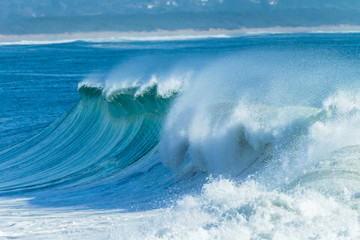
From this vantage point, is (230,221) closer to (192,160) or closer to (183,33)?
(192,160)

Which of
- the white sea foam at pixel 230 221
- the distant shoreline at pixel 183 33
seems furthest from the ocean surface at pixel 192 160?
the distant shoreline at pixel 183 33

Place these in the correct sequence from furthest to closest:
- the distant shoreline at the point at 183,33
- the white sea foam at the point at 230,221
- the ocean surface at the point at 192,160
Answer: the distant shoreline at the point at 183,33
the ocean surface at the point at 192,160
the white sea foam at the point at 230,221

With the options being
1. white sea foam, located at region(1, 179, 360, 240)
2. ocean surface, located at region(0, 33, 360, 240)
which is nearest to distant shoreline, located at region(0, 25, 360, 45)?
ocean surface, located at region(0, 33, 360, 240)

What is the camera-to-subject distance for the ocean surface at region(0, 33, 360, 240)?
526 centimetres

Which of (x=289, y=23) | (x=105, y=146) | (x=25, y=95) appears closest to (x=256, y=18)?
(x=289, y=23)

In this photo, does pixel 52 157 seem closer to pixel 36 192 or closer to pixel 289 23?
pixel 36 192

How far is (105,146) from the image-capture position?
11812mm

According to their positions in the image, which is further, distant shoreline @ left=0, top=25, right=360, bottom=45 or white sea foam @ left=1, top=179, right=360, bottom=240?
distant shoreline @ left=0, top=25, right=360, bottom=45

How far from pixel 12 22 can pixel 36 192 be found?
12539 centimetres

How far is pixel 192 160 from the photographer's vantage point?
8.57 metres

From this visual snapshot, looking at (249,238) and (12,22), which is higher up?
(12,22)

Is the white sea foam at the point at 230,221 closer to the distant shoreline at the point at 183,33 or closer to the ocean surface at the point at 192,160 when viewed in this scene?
the ocean surface at the point at 192,160

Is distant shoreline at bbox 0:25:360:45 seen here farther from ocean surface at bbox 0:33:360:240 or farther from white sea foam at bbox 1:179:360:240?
white sea foam at bbox 1:179:360:240

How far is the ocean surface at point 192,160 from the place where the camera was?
17.3 ft
